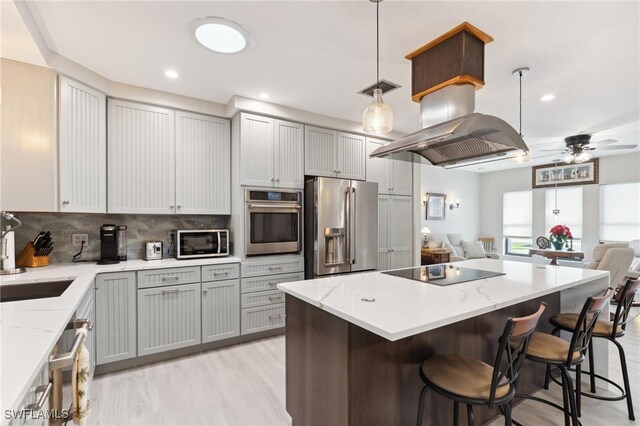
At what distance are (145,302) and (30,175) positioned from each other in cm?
134

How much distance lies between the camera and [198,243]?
3.24m

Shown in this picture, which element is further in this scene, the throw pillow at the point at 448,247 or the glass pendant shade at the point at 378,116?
the throw pillow at the point at 448,247

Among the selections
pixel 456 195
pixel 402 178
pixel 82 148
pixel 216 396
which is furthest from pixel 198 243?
pixel 456 195

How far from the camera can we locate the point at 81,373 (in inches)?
44.9

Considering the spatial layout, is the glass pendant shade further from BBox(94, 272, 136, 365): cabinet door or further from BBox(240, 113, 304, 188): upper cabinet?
BBox(94, 272, 136, 365): cabinet door

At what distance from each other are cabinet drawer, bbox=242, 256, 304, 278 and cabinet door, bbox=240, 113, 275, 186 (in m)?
0.88

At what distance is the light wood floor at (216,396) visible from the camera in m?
2.08

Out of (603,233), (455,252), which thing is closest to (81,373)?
(455,252)

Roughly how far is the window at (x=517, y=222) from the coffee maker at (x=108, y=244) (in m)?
8.56

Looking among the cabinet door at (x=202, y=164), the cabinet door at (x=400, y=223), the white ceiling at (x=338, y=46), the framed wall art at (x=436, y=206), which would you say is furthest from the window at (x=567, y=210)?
the cabinet door at (x=202, y=164)

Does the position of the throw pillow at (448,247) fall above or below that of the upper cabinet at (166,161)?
below

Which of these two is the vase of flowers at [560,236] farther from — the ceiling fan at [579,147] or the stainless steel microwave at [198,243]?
the stainless steel microwave at [198,243]

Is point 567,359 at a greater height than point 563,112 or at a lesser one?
lesser

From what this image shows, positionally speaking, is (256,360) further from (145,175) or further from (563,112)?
(563,112)
